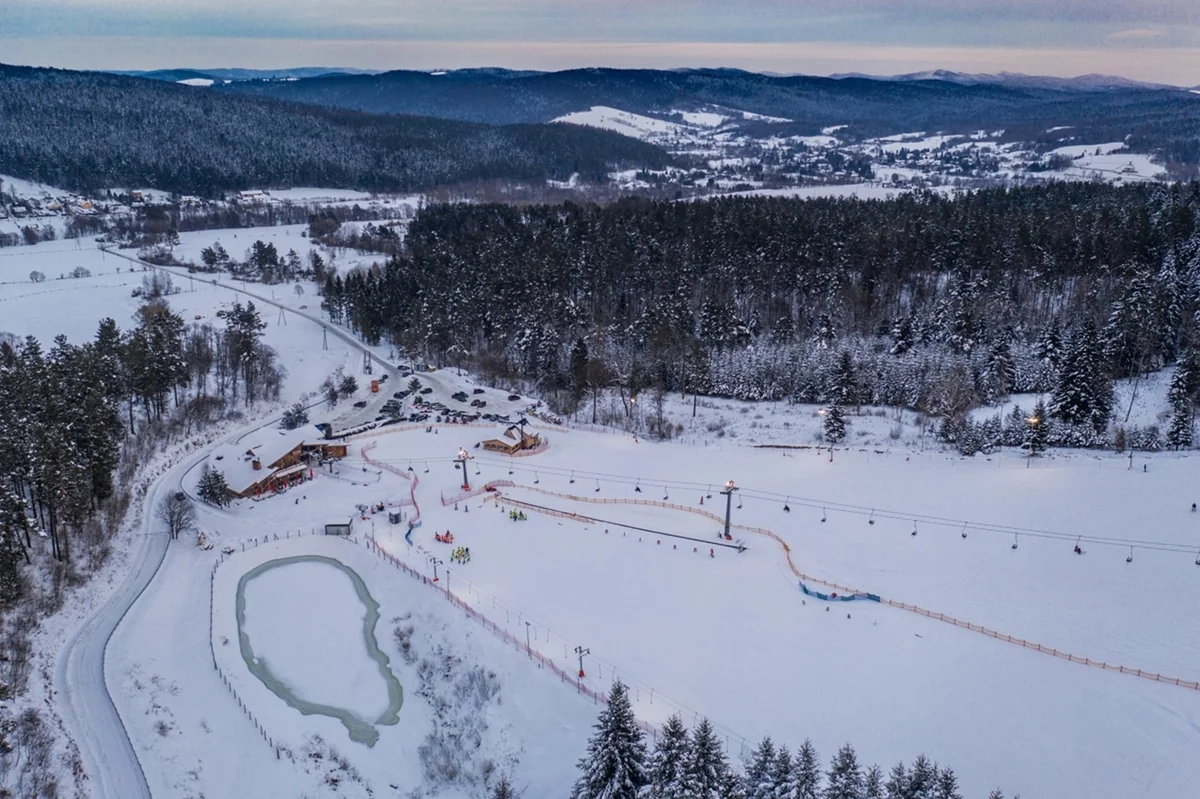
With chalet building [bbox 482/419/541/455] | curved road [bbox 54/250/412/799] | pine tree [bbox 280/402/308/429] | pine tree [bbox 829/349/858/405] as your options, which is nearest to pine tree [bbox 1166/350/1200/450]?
pine tree [bbox 829/349/858/405]

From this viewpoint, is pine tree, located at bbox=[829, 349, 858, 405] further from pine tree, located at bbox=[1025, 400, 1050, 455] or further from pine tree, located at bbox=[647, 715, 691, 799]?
pine tree, located at bbox=[647, 715, 691, 799]

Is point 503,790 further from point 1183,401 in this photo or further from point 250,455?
point 1183,401

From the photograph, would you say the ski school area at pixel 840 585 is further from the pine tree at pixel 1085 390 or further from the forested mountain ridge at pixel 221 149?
the forested mountain ridge at pixel 221 149

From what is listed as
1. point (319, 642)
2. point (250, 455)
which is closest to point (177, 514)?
point (250, 455)

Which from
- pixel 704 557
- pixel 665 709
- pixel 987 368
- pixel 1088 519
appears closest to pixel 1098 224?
pixel 987 368

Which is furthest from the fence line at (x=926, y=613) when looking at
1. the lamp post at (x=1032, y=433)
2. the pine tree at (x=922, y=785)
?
the lamp post at (x=1032, y=433)
